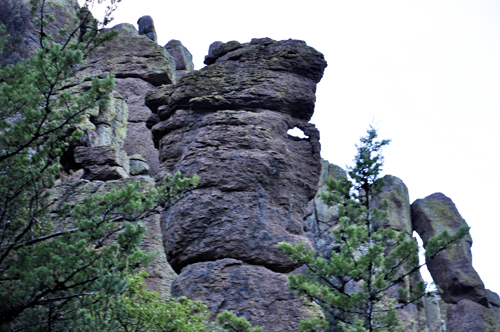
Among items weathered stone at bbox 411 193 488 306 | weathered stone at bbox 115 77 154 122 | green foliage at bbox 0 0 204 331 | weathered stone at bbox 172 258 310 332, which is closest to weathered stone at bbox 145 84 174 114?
green foliage at bbox 0 0 204 331

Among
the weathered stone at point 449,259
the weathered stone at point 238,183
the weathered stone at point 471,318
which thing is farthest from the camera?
the weathered stone at point 449,259

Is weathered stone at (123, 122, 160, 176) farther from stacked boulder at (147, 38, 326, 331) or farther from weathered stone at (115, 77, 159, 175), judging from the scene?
stacked boulder at (147, 38, 326, 331)

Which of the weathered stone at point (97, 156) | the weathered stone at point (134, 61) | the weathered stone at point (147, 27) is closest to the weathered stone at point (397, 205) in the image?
the weathered stone at point (97, 156)

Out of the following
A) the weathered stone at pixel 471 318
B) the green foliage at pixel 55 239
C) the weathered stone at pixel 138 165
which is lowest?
the green foliage at pixel 55 239

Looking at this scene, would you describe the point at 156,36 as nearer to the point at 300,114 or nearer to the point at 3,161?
the point at 300,114

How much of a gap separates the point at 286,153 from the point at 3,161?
309 inches

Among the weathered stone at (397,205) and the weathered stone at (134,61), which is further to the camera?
the weathered stone at (134,61)

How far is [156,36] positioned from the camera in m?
44.7

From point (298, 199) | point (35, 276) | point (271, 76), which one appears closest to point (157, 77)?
point (271, 76)

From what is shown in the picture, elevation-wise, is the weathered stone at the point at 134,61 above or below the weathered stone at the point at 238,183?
above

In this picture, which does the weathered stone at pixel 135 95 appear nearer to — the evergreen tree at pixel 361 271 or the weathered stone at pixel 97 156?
the weathered stone at pixel 97 156

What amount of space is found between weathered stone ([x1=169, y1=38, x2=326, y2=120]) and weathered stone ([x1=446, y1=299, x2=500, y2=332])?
1583cm

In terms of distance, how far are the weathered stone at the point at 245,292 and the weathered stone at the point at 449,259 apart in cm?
1481

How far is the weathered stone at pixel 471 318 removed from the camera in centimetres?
2769
